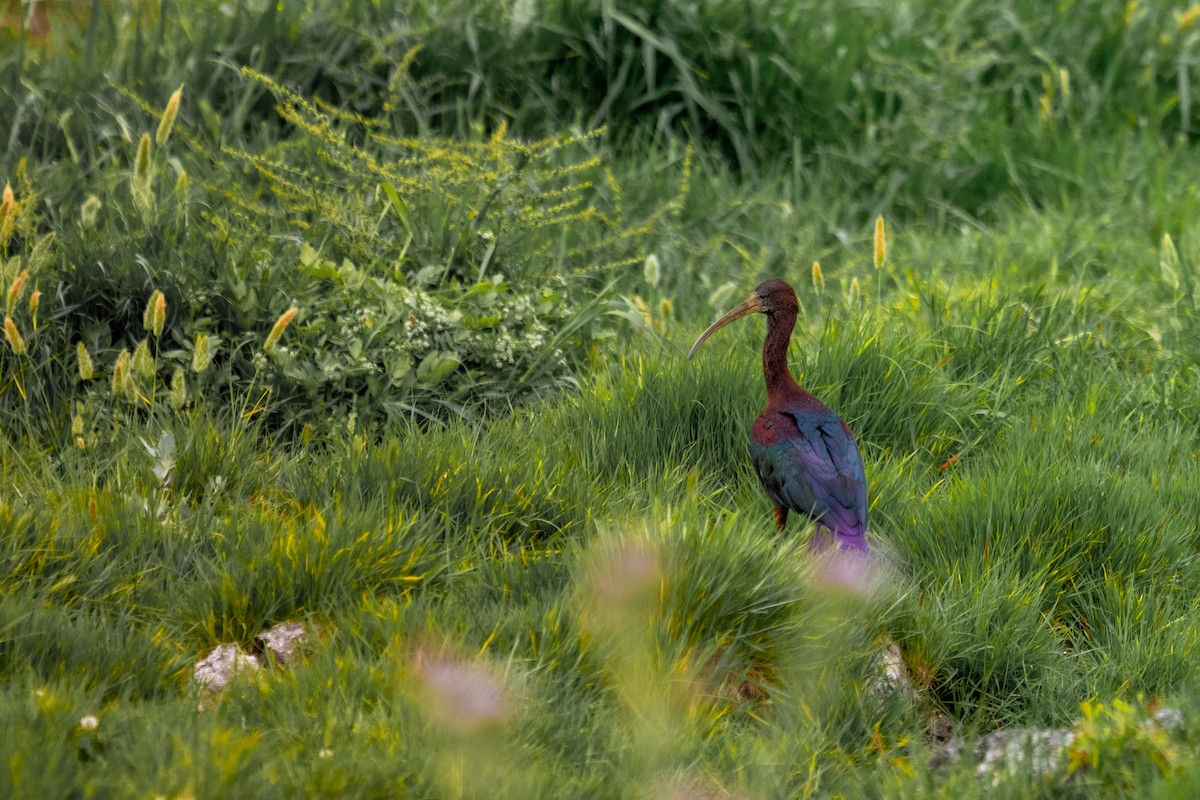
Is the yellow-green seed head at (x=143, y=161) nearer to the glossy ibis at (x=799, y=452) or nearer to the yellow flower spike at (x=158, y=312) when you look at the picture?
the yellow flower spike at (x=158, y=312)

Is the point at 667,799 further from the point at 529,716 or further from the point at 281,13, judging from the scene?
the point at 281,13

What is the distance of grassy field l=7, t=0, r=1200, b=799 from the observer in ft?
8.25

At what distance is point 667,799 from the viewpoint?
2.41 m

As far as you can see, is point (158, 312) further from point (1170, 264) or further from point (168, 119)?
point (1170, 264)

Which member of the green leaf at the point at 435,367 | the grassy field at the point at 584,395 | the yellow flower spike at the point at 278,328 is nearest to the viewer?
the grassy field at the point at 584,395

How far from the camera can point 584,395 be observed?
3.75 metres

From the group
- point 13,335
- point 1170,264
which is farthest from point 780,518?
point 1170,264

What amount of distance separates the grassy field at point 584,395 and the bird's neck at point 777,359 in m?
0.21

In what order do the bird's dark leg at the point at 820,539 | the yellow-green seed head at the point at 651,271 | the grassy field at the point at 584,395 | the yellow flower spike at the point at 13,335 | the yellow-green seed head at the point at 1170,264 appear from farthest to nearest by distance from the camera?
the yellow-green seed head at the point at 1170,264 < the yellow-green seed head at the point at 651,271 < the yellow flower spike at the point at 13,335 < the bird's dark leg at the point at 820,539 < the grassy field at the point at 584,395

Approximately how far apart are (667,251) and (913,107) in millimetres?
1633

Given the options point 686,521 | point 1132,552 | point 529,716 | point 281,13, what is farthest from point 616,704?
point 281,13

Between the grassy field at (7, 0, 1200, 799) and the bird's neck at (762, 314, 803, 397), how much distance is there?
0.70 feet

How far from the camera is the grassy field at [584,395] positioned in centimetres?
252

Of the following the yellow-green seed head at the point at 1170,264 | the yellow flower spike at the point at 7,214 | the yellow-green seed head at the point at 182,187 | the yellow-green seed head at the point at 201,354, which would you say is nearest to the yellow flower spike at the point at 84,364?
the yellow-green seed head at the point at 201,354
